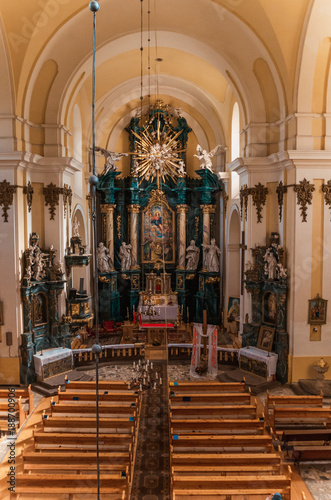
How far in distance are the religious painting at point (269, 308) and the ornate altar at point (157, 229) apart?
5.31 meters

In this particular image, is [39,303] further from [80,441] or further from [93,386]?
[80,441]

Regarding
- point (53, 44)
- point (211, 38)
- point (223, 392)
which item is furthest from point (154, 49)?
point (223, 392)

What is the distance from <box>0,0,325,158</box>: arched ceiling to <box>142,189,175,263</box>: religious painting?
19.1 ft

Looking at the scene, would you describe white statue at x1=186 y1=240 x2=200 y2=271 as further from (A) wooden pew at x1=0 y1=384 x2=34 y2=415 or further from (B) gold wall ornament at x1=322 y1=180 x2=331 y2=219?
(A) wooden pew at x1=0 y1=384 x2=34 y2=415

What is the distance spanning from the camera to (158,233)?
20.2m

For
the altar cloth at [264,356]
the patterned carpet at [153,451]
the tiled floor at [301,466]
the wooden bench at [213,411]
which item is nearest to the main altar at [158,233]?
the tiled floor at [301,466]

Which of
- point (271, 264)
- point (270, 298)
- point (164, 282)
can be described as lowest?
point (270, 298)

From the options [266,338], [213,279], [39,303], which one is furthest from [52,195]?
[213,279]

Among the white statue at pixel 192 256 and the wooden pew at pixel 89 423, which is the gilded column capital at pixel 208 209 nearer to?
the white statue at pixel 192 256

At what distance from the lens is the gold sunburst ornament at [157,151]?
1563 cm

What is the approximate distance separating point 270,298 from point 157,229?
315 inches

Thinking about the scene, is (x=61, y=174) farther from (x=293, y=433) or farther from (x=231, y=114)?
(x=293, y=433)

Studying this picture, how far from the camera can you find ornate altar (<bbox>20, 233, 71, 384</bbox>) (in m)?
12.6

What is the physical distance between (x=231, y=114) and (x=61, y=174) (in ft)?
25.5
